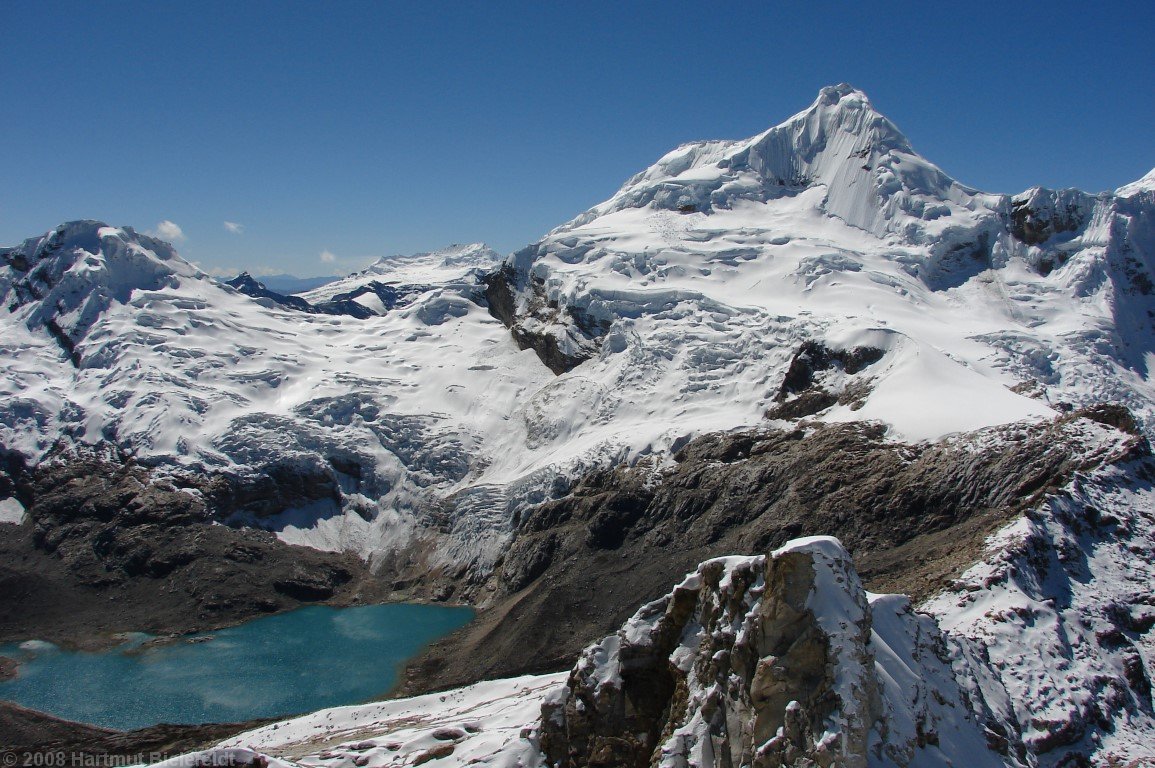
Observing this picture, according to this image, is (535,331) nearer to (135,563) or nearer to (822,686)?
(135,563)

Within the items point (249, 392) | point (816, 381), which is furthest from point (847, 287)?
point (249, 392)

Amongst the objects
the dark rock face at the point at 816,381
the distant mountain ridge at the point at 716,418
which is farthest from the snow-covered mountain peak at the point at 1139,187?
the dark rock face at the point at 816,381

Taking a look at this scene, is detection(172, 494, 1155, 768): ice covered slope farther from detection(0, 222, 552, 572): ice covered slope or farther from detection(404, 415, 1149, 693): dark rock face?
detection(0, 222, 552, 572): ice covered slope

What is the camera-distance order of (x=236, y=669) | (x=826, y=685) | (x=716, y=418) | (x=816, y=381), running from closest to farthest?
(x=826, y=685) < (x=236, y=669) < (x=816, y=381) < (x=716, y=418)

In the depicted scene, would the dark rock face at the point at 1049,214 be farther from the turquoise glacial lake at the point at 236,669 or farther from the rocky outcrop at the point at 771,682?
the rocky outcrop at the point at 771,682

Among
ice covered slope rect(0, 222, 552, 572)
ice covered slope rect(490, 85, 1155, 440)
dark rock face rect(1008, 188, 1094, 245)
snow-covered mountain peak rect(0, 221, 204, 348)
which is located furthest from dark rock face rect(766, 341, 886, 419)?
snow-covered mountain peak rect(0, 221, 204, 348)

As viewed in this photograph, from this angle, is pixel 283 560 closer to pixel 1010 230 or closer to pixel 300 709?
pixel 300 709
